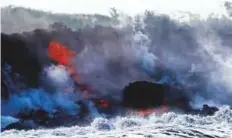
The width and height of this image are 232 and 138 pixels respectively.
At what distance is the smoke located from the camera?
2715 millimetres

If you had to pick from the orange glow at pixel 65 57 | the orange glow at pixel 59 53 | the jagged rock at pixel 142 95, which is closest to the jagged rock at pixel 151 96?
the jagged rock at pixel 142 95

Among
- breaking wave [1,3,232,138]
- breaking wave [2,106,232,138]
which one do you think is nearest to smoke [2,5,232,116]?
breaking wave [1,3,232,138]

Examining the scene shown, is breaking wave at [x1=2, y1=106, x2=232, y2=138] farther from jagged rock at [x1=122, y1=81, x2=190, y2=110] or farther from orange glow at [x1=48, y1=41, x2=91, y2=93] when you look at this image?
orange glow at [x1=48, y1=41, x2=91, y2=93]

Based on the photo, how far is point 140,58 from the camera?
282 centimetres

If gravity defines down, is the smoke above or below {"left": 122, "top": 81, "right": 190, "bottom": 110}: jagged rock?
above

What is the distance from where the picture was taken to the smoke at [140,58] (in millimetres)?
2715

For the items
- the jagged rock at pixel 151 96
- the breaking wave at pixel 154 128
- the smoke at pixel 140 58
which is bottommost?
the breaking wave at pixel 154 128

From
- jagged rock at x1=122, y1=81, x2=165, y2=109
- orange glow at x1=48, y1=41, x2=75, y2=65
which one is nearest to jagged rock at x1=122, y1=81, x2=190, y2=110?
jagged rock at x1=122, y1=81, x2=165, y2=109

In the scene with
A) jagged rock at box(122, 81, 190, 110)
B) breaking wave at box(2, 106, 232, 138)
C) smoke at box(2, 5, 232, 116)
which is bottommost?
breaking wave at box(2, 106, 232, 138)

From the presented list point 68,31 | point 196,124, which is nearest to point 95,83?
point 68,31

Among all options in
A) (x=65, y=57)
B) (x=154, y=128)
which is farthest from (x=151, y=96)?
(x=65, y=57)

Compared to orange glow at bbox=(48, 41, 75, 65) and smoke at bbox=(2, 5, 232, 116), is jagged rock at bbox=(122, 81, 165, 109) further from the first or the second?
orange glow at bbox=(48, 41, 75, 65)

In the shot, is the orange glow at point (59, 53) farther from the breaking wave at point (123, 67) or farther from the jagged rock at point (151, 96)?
the jagged rock at point (151, 96)

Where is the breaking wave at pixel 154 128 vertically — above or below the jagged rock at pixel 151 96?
below
